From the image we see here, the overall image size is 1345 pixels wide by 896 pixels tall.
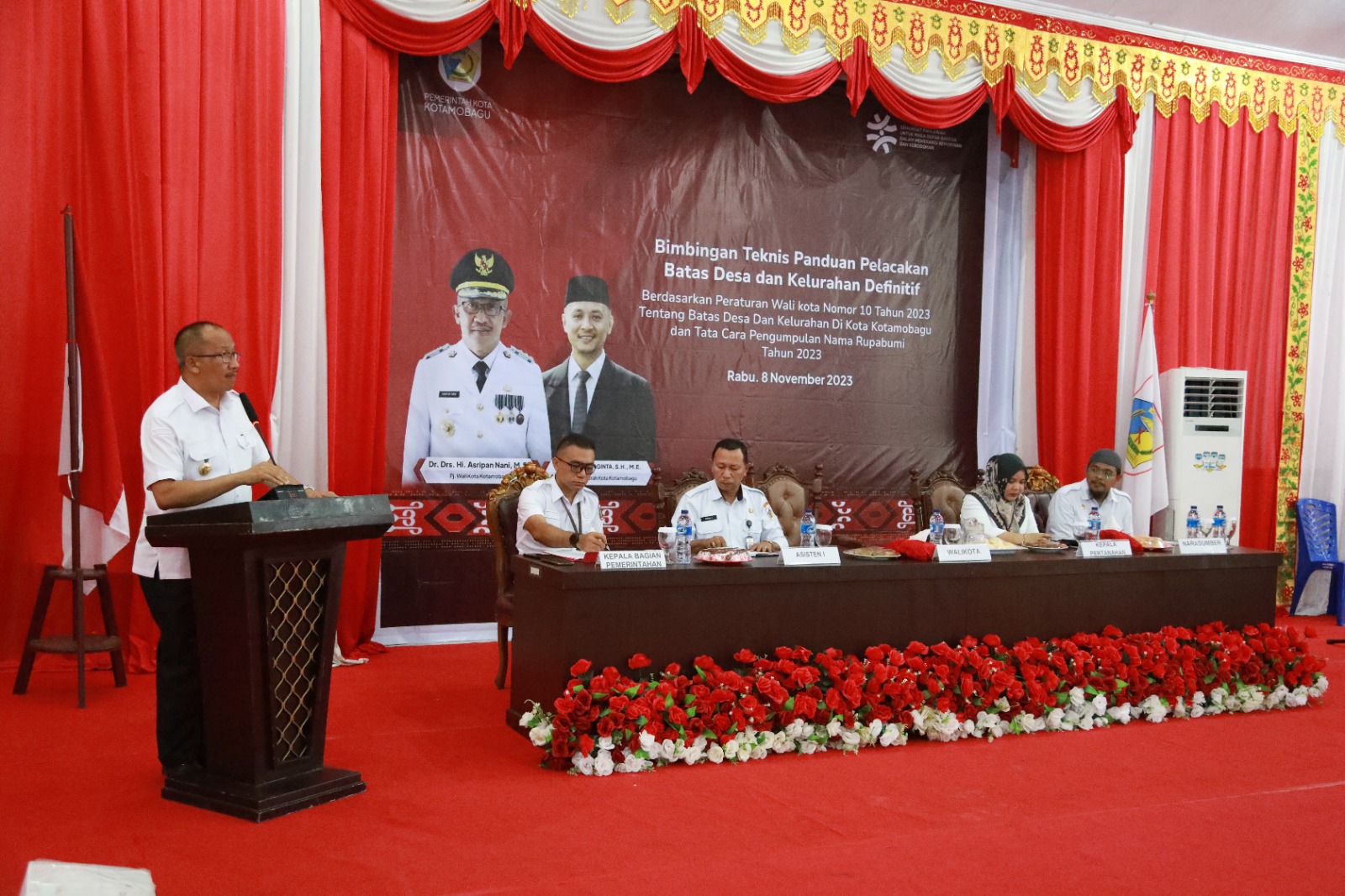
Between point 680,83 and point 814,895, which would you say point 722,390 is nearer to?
point 680,83

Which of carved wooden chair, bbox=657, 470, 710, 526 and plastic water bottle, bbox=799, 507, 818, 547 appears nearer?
plastic water bottle, bbox=799, 507, 818, 547

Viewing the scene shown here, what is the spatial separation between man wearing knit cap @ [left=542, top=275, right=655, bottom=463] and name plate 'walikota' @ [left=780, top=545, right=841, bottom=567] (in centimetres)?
220

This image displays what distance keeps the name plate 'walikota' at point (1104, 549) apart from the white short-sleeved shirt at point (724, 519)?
3.86 ft

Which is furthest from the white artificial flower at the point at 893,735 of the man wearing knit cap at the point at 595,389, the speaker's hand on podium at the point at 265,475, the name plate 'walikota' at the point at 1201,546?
the man wearing knit cap at the point at 595,389

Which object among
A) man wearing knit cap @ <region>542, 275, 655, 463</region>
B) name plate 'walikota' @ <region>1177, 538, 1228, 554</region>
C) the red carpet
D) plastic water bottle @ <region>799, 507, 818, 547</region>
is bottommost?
the red carpet

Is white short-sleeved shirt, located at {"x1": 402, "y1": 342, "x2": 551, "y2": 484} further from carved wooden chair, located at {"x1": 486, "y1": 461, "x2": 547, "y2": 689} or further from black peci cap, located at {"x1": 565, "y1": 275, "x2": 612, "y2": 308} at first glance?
carved wooden chair, located at {"x1": 486, "y1": 461, "x2": 547, "y2": 689}

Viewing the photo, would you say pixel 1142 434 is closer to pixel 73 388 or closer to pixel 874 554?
pixel 874 554

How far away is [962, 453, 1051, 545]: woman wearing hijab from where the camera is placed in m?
4.81

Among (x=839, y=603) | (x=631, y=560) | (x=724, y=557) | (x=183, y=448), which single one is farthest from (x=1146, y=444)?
(x=183, y=448)

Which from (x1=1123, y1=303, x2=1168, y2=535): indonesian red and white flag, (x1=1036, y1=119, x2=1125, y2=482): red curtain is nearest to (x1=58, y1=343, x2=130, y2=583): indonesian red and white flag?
(x1=1036, y1=119, x2=1125, y2=482): red curtain

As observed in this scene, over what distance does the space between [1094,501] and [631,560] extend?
2821 millimetres

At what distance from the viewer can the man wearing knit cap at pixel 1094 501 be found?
5.30 metres

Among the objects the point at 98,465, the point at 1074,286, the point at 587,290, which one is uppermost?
the point at 1074,286

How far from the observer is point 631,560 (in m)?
3.60
